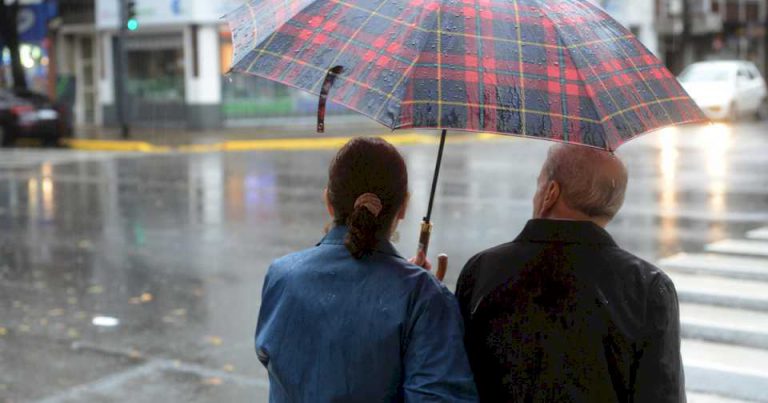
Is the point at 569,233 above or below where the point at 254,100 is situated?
below

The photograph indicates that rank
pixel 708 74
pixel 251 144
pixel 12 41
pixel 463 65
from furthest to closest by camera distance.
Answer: pixel 708 74 → pixel 12 41 → pixel 251 144 → pixel 463 65

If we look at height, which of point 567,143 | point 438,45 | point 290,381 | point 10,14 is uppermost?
point 10,14

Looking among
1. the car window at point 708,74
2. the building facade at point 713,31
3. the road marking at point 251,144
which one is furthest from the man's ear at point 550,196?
the building facade at point 713,31

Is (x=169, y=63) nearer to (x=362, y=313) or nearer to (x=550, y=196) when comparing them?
(x=550, y=196)

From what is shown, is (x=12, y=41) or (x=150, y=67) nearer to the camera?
(x=12, y=41)

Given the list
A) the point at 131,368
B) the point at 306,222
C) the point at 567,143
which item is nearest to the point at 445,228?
the point at 306,222

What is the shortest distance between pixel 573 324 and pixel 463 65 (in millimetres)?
696

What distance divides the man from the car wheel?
3193 centimetres

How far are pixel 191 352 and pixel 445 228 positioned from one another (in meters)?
5.09

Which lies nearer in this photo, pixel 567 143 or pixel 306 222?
pixel 567 143

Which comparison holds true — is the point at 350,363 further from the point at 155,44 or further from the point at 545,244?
the point at 155,44

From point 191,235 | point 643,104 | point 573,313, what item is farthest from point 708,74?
point 573,313

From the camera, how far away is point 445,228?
11.2 metres

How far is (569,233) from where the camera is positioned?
8.44ft
